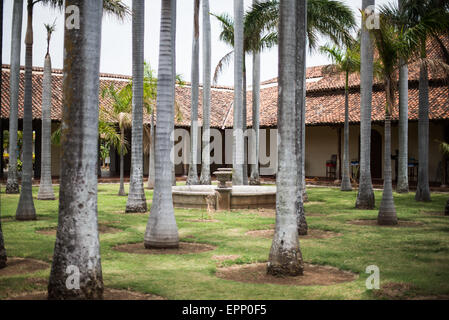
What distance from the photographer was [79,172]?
5.64 m

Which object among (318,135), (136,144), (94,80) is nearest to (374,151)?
(318,135)

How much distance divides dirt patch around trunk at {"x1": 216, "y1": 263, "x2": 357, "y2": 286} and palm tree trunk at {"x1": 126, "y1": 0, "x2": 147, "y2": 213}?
726cm

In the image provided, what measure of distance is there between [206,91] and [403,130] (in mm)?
8252

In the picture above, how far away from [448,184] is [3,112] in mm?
21284

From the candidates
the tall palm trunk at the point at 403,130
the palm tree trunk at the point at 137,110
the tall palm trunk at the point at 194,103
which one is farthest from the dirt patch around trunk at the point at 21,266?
the tall palm trunk at the point at 403,130

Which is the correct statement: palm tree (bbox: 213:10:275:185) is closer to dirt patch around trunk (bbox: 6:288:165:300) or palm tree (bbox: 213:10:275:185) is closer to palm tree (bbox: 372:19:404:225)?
palm tree (bbox: 372:19:404:225)

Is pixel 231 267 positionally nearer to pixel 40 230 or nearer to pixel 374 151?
pixel 40 230

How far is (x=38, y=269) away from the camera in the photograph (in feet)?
24.6

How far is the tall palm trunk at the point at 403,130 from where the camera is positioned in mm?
19438

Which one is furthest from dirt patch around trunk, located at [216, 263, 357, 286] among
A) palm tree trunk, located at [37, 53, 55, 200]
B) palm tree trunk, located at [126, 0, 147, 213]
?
palm tree trunk, located at [37, 53, 55, 200]

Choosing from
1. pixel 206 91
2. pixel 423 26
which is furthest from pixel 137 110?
pixel 206 91

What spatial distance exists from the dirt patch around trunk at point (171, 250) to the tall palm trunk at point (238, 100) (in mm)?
9421

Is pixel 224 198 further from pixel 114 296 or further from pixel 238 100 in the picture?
pixel 114 296

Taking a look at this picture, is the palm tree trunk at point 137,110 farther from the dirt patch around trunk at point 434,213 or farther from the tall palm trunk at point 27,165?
the dirt patch around trunk at point 434,213
